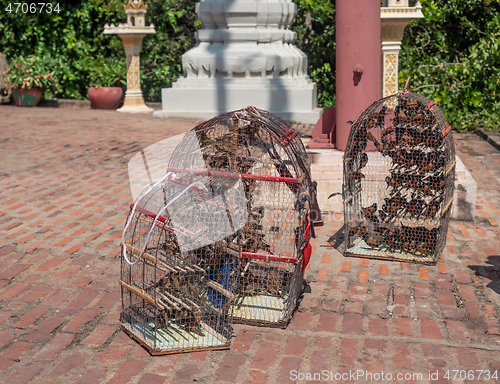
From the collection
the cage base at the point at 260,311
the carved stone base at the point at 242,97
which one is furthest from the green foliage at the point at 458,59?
the cage base at the point at 260,311

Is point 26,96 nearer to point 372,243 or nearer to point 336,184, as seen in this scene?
point 336,184

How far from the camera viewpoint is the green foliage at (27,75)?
1536cm

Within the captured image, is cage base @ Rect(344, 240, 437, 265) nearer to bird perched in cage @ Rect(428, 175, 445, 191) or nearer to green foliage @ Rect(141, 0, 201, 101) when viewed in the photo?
bird perched in cage @ Rect(428, 175, 445, 191)

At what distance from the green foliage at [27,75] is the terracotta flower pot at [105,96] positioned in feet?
4.81

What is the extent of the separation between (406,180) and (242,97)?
837 centimetres

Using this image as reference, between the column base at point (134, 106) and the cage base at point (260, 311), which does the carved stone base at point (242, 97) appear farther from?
the cage base at point (260, 311)

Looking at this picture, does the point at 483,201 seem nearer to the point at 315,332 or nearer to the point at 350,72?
the point at 350,72

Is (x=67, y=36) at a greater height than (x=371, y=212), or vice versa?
(x=67, y=36)

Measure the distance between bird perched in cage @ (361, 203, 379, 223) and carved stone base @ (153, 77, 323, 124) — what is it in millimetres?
7623

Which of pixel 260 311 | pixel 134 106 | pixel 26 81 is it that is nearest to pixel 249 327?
pixel 260 311

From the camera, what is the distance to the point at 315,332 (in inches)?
145

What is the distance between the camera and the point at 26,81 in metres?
15.3

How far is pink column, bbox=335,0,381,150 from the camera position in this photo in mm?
6184

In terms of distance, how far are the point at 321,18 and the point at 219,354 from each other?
1309 centimetres
